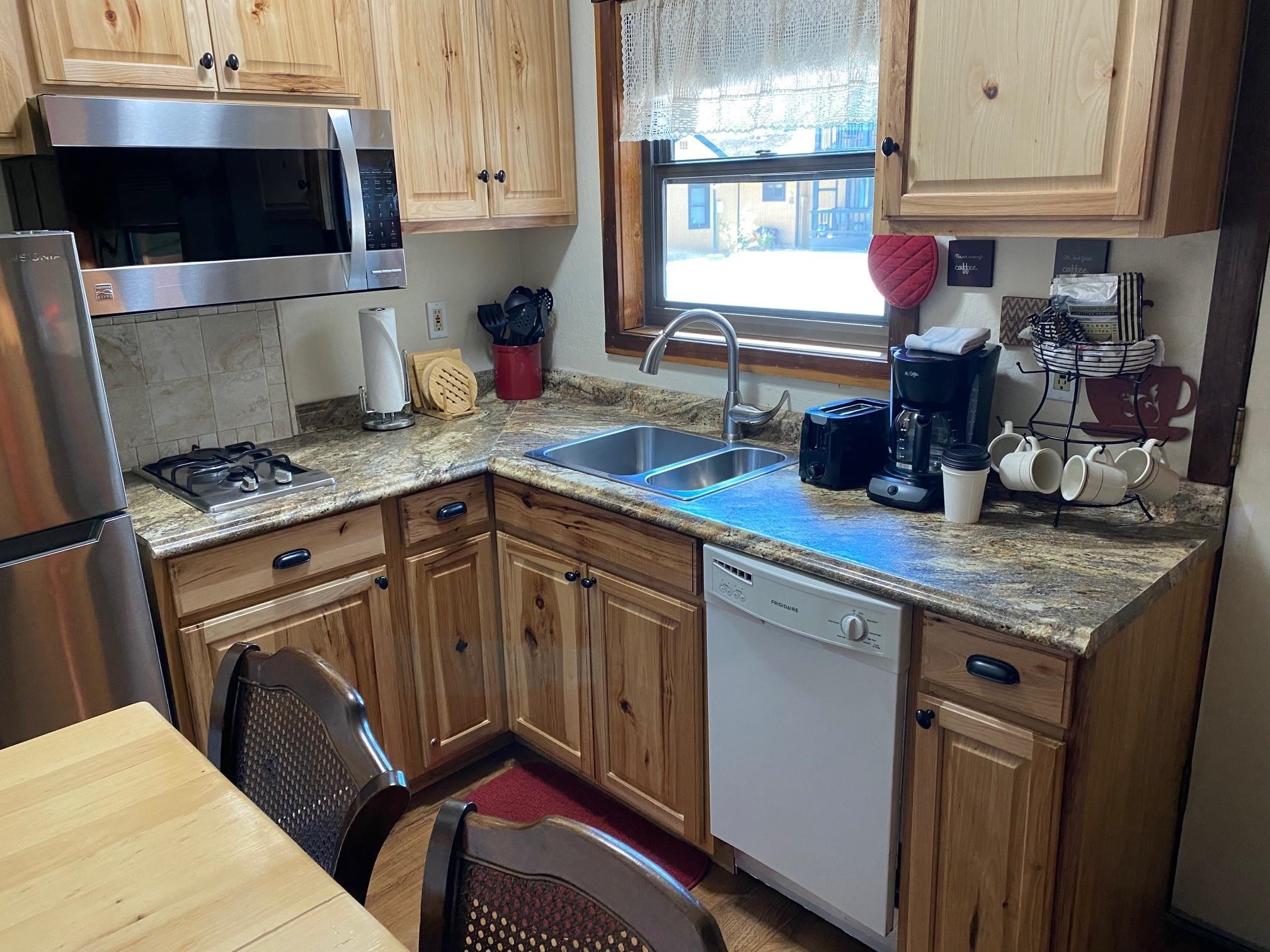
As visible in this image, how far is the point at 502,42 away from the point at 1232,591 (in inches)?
84.3

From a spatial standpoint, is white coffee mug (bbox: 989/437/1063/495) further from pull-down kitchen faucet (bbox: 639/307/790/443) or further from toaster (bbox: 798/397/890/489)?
pull-down kitchen faucet (bbox: 639/307/790/443)

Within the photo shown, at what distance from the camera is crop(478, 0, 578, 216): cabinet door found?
2.54m

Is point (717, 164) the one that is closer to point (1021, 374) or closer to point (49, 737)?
point (1021, 374)

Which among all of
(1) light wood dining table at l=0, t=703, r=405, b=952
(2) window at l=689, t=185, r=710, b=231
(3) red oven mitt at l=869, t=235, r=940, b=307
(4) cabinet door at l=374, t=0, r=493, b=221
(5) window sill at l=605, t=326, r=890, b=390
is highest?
(4) cabinet door at l=374, t=0, r=493, b=221

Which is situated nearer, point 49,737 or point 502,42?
point 49,737

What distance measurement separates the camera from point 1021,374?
1.95 meters

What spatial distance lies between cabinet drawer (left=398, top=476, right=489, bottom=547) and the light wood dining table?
99 centimetres

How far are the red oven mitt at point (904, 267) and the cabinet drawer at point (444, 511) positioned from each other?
1.06 metres

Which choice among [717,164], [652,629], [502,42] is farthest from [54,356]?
[717,164]

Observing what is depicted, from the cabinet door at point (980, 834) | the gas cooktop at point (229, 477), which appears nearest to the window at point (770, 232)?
the cabinet door at point (980, 834)

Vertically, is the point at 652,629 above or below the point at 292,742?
below

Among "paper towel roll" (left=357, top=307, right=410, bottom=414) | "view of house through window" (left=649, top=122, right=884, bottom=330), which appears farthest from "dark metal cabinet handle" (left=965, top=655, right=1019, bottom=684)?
"paper towel roll" (left=357, top=307, right=410, bottom=414)

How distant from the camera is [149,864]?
103cm

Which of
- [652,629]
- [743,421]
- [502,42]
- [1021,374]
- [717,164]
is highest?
[502,42]
